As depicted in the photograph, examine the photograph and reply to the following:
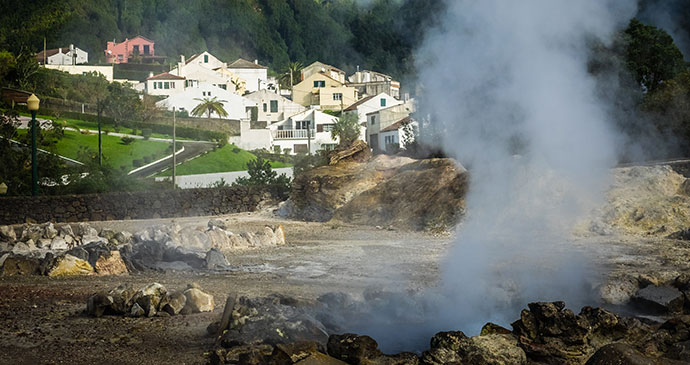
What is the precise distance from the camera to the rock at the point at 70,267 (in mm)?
11297

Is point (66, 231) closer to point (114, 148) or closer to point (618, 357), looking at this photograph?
point (618, 357)

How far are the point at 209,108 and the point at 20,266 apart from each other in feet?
168

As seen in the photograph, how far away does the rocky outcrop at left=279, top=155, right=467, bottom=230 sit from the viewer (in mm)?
A: 19625

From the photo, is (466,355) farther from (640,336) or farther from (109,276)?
(109,276)

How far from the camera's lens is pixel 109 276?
1135 cm

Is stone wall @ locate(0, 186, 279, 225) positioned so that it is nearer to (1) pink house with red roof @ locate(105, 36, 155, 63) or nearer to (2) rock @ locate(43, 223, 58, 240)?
(1) pink house with red roof @ locate(105, 36, 155, 63)

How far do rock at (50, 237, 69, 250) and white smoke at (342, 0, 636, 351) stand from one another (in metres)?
9.28

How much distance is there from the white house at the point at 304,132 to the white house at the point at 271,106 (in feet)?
17.7

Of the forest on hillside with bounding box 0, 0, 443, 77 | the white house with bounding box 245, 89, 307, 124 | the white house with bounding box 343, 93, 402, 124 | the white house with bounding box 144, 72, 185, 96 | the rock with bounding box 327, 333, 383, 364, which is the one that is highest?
the white house with bounding box 144, 72, 185, 96

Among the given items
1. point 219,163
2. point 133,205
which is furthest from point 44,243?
point 219,163

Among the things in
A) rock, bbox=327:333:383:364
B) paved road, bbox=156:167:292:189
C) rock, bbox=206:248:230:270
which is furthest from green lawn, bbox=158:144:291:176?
rock, bbox=327:333:383:364

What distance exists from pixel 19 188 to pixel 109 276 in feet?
54.9

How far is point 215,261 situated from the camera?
12.4 metres

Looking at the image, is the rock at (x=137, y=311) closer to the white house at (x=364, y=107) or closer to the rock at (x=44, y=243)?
the rock at (x=44, y=243)
